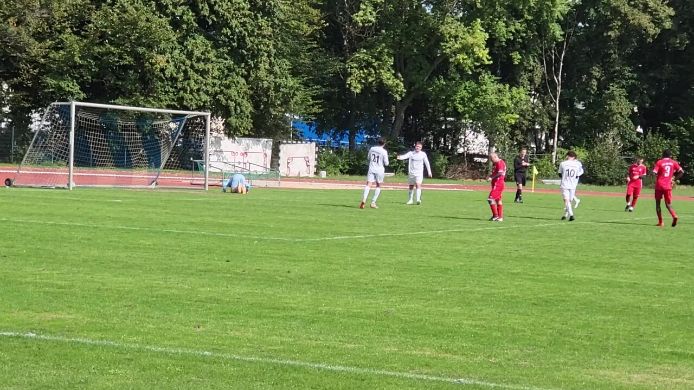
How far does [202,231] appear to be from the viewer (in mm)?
19953

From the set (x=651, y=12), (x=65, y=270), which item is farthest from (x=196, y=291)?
(x=651, y=12)

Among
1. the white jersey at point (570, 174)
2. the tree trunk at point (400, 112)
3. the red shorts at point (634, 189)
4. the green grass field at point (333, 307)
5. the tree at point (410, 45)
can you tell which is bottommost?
the green grass field at point (333, 307)

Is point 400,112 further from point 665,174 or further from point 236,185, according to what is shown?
point 665,174

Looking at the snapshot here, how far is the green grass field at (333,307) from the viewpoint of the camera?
8.08 metres

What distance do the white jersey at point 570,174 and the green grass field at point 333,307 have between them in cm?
506

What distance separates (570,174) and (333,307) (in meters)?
17.4

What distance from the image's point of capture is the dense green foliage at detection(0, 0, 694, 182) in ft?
174

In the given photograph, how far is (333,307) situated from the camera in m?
11.2

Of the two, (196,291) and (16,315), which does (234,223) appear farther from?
(16,315)

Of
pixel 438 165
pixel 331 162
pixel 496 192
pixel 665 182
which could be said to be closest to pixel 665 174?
pixel 665 182

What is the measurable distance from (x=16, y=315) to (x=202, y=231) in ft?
32.6

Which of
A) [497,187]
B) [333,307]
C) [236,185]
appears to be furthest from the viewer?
[236,185]

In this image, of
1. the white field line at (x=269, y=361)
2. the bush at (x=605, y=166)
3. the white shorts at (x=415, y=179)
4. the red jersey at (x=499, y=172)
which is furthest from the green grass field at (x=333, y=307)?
the bush at (x=605, y=166)

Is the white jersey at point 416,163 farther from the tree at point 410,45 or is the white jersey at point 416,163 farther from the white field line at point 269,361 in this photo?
the tree at point 410,45
